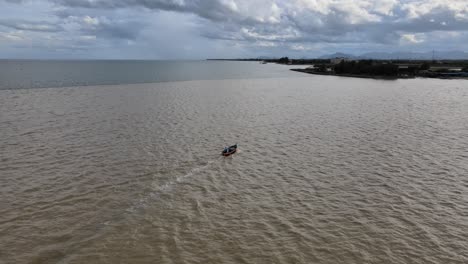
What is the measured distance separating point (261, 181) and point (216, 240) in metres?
8.46

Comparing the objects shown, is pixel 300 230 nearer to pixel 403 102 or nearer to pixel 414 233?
pixel 414 233

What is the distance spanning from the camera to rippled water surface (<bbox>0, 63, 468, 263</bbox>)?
1603cm

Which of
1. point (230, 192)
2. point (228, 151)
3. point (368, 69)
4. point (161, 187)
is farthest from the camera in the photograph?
point (368, 69)

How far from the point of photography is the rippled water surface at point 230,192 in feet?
52.6

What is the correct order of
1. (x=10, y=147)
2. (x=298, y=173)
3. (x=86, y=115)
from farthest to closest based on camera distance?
(x=86, y=115), (x=10, y=147), (x=298, y=173)

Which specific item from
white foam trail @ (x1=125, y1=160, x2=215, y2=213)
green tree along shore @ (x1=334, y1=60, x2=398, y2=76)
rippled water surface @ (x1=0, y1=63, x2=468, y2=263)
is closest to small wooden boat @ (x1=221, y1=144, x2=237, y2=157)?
rippled water surface @ (x1=0, y1=63, x2=468, y2=263)

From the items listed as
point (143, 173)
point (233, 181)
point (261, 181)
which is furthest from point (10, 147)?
point (261, 181)

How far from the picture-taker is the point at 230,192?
73.7 ft

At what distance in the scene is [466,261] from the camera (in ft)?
50.0

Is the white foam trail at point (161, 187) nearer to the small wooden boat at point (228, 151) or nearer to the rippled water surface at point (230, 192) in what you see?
the rippled water surface at point (230, 192)


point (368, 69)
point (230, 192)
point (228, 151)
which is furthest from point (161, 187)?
point (368, 69)

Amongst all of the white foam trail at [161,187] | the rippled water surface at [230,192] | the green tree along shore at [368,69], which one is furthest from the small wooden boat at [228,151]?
the green tree along shore at [368,69]

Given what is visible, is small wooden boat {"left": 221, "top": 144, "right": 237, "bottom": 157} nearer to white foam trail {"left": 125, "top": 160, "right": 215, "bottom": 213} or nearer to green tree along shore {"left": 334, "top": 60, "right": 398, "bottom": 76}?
white foam trail {"left": 125, "top": 160, "right": 215, "bottom": 213}

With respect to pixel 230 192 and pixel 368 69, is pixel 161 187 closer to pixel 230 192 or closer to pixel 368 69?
pixel 230 192
